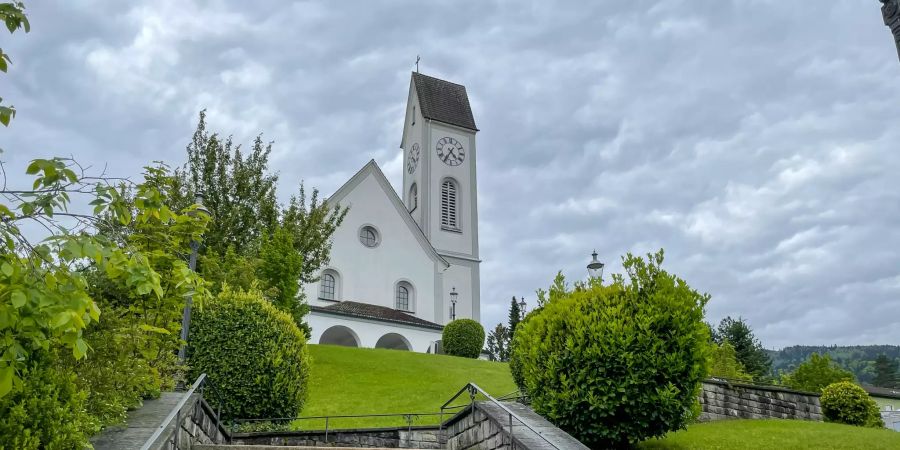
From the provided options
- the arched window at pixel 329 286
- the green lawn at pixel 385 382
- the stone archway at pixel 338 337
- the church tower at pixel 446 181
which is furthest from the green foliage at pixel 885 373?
the green lawn at pixel 385 382

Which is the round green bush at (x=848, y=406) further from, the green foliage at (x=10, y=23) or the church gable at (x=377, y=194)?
the church gable at (x=377, y=194)

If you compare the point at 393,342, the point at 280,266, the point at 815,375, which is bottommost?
the point at 815,375

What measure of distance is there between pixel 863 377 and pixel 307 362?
124m

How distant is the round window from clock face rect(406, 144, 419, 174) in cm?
936

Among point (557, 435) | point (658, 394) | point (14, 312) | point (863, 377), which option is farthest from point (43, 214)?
point (863, 377)

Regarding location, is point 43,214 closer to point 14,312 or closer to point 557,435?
point 14,312

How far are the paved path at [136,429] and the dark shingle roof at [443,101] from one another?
137 ft

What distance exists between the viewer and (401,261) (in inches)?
1587

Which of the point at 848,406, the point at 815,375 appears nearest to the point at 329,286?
the point at 815,375

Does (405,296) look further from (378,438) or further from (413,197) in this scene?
(378,438)

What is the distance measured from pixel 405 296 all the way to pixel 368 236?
4062mm

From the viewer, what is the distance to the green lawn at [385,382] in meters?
18.1

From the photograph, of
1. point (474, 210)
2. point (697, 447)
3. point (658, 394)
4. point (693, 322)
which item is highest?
point (474, 210)

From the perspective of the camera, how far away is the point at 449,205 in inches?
1847
